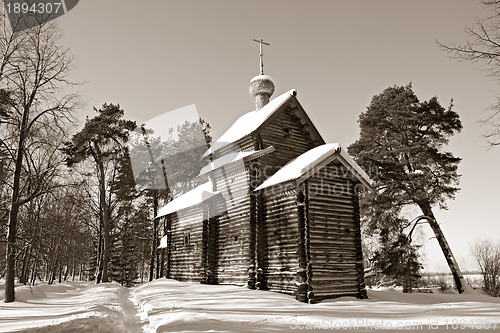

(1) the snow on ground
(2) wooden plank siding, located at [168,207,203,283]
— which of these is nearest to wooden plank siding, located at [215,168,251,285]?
(2) wooden plank siding, located at [168,207,203,283]

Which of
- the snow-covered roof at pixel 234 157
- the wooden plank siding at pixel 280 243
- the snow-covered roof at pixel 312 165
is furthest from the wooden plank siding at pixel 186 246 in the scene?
the snow-covered roof at pixel 312 165

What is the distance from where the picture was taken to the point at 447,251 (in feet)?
67.3

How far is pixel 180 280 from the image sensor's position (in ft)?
68.4

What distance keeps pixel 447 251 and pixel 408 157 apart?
20.4 feet

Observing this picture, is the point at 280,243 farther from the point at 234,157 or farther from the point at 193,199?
the point at 193,199

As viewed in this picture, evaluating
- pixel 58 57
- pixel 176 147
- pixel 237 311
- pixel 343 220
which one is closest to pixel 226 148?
pixel 343 220

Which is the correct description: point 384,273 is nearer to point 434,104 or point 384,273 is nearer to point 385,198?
point 385,198

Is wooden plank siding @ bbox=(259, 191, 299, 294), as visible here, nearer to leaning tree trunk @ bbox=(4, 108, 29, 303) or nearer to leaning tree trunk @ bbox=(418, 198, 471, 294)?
leaning tree trunk @ bbox=(4, 108, 29, 303)

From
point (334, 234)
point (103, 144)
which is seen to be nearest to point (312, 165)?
point (334, 234)

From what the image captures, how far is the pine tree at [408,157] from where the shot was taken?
20672 mm

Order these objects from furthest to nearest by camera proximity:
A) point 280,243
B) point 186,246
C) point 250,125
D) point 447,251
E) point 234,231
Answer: point 186,246
point 447,251
point 250,125
point 234,231
point 280,243

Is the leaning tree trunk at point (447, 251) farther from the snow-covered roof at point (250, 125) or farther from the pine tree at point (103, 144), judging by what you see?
the pine tree at point (103, 144)

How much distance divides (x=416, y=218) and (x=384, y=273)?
4.06m

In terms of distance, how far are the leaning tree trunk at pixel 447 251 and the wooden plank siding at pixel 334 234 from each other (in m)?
9.94
